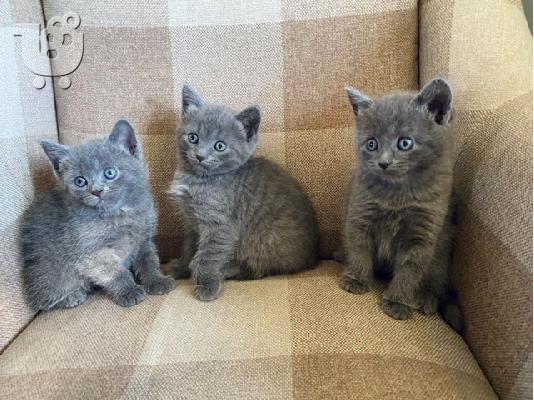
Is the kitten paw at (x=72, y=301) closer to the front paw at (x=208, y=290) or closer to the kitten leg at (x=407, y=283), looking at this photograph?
the front paw at (x=208, y=290)

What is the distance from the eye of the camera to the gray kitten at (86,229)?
46.6 inches

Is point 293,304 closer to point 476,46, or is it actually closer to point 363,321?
point 363,321

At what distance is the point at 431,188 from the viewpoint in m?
1.12

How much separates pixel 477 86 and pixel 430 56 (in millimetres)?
191

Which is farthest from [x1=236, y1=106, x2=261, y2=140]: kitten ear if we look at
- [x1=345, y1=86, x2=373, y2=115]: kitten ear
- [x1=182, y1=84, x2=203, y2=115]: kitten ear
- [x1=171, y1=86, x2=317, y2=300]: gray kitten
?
[x1=345, y1=86, x2=373, y2=115]: kitten ear

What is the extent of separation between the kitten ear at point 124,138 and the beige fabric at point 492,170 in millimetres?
833

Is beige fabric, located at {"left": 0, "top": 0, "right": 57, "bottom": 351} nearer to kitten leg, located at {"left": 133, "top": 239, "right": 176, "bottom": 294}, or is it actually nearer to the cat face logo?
the cat face logo

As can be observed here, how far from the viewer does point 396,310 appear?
1.08 metres

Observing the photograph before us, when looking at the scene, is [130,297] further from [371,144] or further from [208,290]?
[371,144]

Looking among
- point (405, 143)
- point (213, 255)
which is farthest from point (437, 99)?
point (213, 255)

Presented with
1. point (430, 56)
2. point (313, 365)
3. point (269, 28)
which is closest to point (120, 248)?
point (313, 365)

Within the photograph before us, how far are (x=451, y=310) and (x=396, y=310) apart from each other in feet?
0.43

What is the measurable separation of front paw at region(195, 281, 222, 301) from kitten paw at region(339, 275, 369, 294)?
1.04ft

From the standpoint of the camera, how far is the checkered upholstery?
894 millimetres
